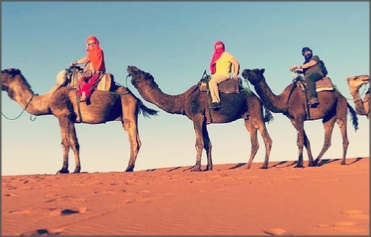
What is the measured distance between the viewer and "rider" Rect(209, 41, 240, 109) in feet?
43.8

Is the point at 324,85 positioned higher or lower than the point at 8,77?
lower

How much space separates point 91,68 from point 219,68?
11.7 feet

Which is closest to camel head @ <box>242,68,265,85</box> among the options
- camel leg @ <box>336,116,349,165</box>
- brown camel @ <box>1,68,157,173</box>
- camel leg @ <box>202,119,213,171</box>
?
camel leg @ <box>202,119,213,171</box>

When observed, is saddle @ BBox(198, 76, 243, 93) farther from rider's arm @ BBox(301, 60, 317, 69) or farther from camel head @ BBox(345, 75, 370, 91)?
camel head @ BBox(345, 75, 370, 91)

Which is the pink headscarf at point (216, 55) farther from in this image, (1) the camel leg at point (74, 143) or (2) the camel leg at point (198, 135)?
(1) the camel leg at point (74, 143)

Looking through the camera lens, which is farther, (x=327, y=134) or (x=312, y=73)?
(x=327, y=134)

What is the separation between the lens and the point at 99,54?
1423cm

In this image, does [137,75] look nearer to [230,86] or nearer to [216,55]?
[216,55]

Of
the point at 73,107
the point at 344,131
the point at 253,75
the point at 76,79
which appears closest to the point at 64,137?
the point at 73,107

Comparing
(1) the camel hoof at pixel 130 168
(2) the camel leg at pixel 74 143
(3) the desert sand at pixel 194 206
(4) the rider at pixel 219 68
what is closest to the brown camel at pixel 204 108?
(4) the rider at pixel 219 68

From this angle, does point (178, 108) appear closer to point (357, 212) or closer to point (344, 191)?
point (344, 191)

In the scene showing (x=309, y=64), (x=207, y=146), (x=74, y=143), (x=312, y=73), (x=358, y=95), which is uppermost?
(x=309, y=64)

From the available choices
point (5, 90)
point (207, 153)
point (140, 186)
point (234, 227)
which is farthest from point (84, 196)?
point (5, 90)

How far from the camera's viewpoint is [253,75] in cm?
1367
